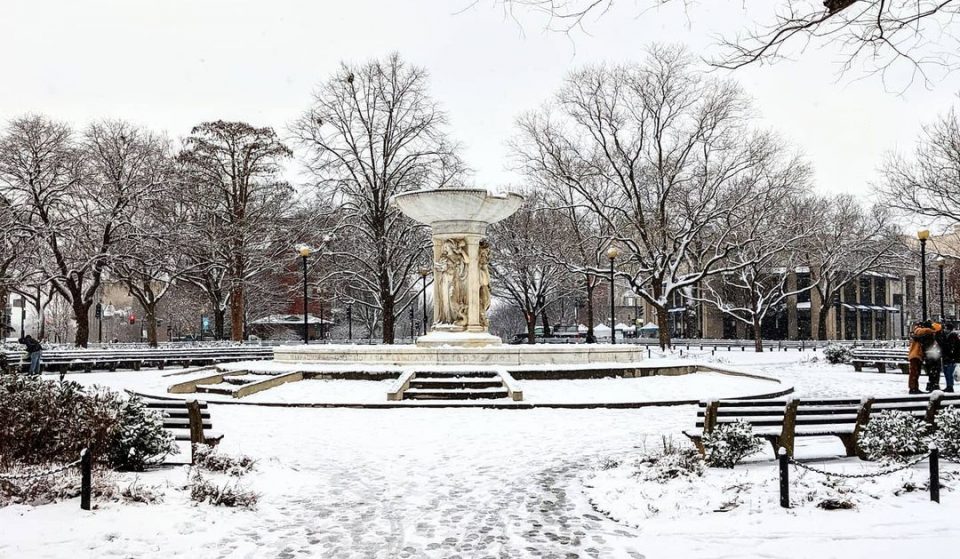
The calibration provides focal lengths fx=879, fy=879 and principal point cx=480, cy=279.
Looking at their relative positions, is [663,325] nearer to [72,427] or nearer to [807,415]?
[807,415]

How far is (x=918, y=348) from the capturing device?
17062 mm

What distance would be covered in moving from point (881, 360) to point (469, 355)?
14904 millimetres

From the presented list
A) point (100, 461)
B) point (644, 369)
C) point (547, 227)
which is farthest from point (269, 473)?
point (547, 227)

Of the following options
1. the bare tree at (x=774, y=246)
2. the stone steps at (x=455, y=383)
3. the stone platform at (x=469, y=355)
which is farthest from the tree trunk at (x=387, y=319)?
Answer: the stone steps at (x=455, y=383)

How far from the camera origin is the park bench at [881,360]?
26797mm

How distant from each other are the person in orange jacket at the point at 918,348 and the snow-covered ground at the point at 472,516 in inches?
280

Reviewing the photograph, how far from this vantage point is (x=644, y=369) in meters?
20.4

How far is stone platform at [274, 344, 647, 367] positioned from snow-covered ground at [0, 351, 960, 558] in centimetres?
862

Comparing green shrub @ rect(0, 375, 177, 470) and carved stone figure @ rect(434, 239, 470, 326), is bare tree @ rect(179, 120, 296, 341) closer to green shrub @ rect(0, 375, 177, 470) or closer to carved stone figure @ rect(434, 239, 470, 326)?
carved stone figure @ rect(434, 239, 470, 326)

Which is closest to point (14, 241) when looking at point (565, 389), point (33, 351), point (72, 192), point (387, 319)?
point (72, 192)

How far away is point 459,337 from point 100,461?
14841 millimetres

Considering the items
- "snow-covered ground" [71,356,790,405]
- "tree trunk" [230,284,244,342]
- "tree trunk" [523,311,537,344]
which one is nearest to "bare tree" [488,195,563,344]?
"tree trunk" [523,311,537,344]

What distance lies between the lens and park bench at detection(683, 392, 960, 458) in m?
9.28

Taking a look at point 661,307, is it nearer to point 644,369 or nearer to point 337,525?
point 644,369
